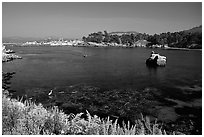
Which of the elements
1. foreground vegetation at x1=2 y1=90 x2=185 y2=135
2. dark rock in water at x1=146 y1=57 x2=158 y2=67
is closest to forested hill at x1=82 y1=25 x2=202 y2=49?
dark rock in water at x1=146 y1=57 x2=158 y2=67

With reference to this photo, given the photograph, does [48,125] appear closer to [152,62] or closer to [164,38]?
[152,62]

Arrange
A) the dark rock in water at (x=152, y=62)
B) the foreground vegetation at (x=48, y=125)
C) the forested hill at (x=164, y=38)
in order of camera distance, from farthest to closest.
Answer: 1. the forested hill at (x=164, y=38)
2. the dark rock in water at (x=152, y=62)
3. the foreground vegetation at (x=48, y=125)

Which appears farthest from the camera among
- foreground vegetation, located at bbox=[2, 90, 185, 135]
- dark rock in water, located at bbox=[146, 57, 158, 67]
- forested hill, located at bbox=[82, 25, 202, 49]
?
forested hill, located at bbox=[82, 25, 202, 49]

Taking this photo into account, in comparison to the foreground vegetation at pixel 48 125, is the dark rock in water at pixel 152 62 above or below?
below

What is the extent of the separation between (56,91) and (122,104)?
322cm

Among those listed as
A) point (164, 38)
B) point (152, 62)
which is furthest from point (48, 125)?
point (164, 38)

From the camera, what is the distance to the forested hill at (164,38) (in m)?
38.7

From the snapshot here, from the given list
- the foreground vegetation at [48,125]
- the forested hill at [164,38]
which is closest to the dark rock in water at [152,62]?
the forested hill at [164,38]

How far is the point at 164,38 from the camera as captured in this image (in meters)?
49.4

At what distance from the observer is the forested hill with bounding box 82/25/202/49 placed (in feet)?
127

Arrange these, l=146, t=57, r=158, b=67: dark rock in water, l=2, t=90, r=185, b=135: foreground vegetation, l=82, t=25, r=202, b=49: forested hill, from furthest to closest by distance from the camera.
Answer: l=82, t=25, r=202, b=49: forested hill, l=146, t=57, r=158, b=67: dark rock in water, l=2, t=90, r=185, b=135: foreground vegetation

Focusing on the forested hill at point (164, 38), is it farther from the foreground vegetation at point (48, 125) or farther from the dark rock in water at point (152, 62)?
the foreground vegetation at point (48, 125)

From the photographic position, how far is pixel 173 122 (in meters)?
7.60

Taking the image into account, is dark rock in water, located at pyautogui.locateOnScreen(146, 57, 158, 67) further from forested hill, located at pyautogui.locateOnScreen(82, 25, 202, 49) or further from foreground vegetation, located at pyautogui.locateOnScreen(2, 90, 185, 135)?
foreground vegetation, located at pyautogui.locateOnScreen(2, 90, 185, 135)
